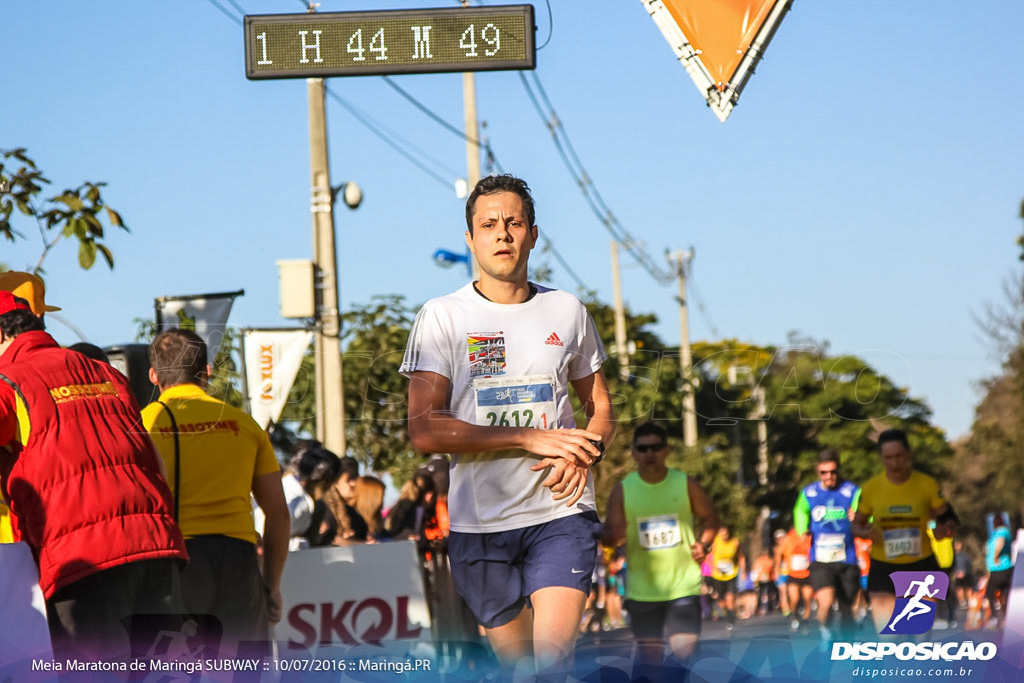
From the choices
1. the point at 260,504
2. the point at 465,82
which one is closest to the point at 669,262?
the point at 465,82

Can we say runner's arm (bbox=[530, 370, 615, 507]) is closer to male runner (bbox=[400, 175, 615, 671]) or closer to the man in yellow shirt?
male runner (bbox=[400, 175, 615, 671])

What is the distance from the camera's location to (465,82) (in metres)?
19.5

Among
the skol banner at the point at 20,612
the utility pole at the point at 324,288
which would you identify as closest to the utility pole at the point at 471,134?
the utility pole at the point at 324,288

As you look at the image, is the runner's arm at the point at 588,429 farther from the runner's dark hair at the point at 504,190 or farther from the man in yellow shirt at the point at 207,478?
the man in yellow shirt at the point at 207,478

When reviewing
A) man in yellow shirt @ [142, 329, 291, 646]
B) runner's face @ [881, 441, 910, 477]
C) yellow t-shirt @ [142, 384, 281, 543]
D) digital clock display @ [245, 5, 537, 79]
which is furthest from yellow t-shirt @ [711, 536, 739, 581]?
yellow t-shirt @ [142, 384, 281, 543]

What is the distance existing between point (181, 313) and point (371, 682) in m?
4.60

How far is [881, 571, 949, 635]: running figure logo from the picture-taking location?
697cm

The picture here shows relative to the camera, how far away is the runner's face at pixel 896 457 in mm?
10289

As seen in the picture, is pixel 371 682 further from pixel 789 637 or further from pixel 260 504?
pixel 789 637

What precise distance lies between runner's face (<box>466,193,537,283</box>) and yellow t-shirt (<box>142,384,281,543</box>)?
1.78m

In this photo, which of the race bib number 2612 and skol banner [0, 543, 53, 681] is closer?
the race bib number 2612

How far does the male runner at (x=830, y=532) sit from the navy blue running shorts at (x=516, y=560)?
27.1 ft

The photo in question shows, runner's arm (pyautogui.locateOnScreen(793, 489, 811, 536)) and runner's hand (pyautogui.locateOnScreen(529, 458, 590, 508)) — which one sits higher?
runner's hand (pyautogui.locateOnScreen(529, 458, 590, 508))

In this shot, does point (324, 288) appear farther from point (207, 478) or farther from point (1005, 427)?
point (1005, 427)
